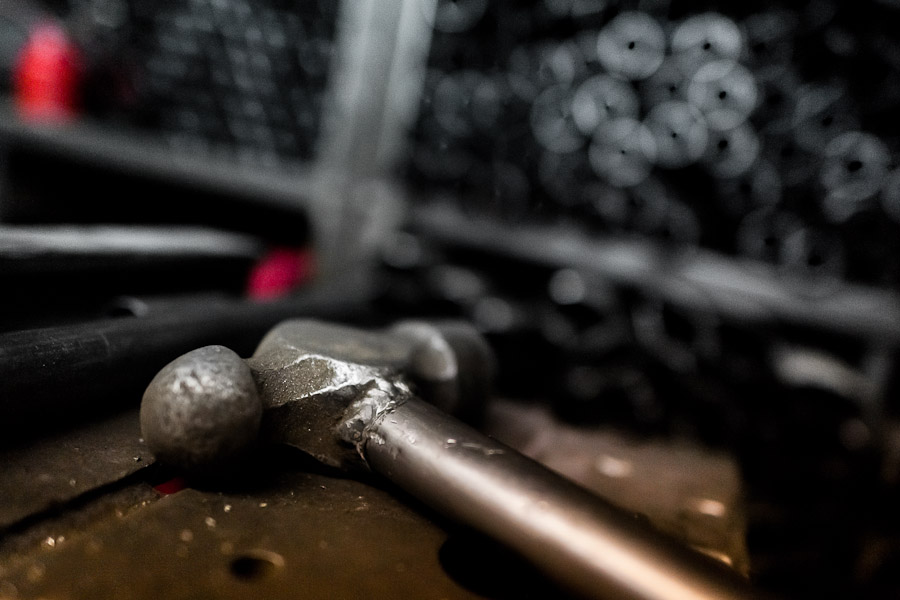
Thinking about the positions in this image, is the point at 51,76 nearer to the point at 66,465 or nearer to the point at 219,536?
the point at 66,465

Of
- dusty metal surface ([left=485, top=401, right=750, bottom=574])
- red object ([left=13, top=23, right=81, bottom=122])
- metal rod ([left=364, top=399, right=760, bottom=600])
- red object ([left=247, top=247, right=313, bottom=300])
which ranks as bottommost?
dusty metal surface ([left=485, top=401, right=750, bottom=574])

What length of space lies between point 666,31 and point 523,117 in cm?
42

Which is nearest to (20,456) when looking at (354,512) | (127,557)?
(127,557)

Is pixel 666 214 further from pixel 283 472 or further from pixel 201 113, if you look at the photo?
pixel 201 113

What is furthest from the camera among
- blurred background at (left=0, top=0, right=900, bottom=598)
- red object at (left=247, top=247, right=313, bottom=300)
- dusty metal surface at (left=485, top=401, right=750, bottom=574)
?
red object at (left=247, top=247, right=313, bottom=300)

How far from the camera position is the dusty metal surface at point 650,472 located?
2.81 ft

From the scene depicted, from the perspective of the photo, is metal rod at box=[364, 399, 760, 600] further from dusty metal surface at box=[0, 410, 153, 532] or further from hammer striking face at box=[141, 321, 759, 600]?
dusty metal surface at box=[0, 410, 153, 532]

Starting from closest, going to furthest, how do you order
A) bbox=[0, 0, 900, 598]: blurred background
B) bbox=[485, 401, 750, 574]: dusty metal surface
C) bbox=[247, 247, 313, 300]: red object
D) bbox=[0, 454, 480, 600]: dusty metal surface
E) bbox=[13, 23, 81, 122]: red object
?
bbox=[0, 454, 480, 600]: dusty metal surface, bbox=[485, 401, 750, 574]: dusty metal surface, bbox=[0, 0, 900, 598]: blurred background, bbox=[247, 247, 313, 300]: red object, bbox=[13, 23, 81, 122]: red object

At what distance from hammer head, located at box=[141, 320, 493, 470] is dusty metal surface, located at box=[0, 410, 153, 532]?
0.08 m

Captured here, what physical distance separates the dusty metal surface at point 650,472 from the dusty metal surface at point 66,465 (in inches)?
24.3

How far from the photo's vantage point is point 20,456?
0.62 metres

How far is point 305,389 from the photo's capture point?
0.67 m

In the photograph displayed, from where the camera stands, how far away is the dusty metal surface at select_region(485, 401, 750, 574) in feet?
2.81

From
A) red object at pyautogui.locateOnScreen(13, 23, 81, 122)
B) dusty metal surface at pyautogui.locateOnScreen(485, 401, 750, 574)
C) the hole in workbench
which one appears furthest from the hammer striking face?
red object at pyautogui.locateOnScreen(13, 23, 81, 122)
